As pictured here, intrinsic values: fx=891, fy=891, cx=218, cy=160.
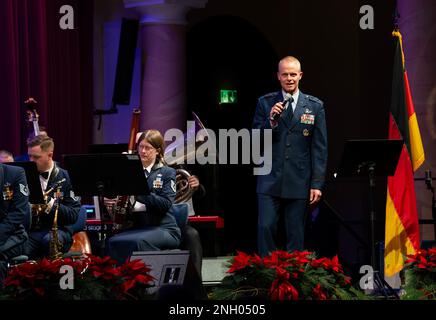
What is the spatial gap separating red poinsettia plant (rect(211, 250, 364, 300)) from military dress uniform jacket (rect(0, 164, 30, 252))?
182 centimetres

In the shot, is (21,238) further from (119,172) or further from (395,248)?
(395,248)

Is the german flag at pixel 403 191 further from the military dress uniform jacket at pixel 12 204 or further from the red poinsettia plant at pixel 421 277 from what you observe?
the military dress uniform jacket at pixel 12 204

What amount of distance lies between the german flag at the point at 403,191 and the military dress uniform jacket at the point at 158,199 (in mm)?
1965

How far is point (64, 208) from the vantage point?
6.53m

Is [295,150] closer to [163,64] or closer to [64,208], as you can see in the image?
[64,208]

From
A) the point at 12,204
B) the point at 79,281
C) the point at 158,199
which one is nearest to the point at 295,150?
the point at 158,199

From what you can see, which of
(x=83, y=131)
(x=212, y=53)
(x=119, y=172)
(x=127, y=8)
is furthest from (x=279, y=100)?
(x=212, y=53)

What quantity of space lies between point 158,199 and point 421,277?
2238 millimetres

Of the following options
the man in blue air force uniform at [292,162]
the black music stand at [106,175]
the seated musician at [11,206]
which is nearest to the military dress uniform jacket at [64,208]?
the black music stand at [106,175]

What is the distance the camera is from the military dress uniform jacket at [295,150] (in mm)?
6316

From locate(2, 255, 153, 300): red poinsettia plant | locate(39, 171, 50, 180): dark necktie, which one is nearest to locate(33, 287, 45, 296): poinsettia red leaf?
locate(2, 255, 153, 300): red poinsettia plant

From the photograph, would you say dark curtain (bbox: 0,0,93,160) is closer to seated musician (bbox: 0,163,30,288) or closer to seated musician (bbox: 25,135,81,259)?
seated musician (bbox: 25,135,81,259)
